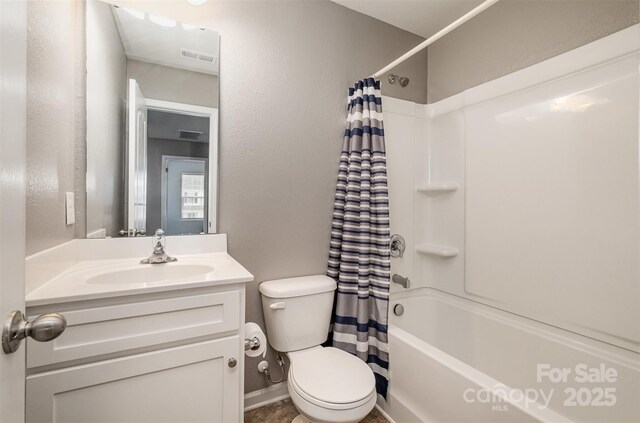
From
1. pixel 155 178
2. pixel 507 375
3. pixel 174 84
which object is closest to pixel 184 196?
pixel 155 178

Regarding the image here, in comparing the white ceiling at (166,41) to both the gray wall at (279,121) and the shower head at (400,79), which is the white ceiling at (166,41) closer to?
the gray wall at (279,121)

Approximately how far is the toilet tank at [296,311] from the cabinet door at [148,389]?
415 mm

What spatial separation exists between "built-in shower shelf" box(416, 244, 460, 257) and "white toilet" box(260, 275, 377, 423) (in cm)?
82

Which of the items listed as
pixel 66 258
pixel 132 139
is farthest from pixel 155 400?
pixel 132 139

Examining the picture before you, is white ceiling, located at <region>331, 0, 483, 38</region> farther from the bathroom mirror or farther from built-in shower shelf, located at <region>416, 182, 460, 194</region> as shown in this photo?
built-in shower shelf, located at <region>416, 182, 460, 194</region>

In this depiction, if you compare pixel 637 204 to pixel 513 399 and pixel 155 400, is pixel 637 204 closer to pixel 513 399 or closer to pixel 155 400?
pixel 513 399

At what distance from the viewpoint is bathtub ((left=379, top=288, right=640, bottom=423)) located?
1.16 m

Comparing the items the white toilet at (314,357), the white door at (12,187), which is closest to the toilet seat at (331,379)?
the white toilet at (314,357)

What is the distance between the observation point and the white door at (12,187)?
0.48 metres

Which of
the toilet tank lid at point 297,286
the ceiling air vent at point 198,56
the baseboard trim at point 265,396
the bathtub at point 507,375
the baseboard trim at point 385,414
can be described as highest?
the ceiling air vent at point 198,56

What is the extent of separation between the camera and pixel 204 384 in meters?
1.07

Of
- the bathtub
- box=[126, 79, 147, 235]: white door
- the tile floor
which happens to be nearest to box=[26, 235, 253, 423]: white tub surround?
box=[126, 79, 147, 235]: white door

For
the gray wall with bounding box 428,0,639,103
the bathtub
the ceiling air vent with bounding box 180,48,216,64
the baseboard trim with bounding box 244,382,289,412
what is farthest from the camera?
the baseboard trim with bounding box 244,382,289,412

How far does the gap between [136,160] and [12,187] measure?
1.00 meters
